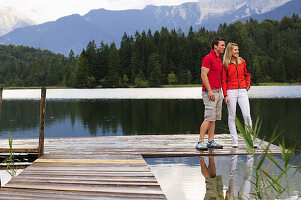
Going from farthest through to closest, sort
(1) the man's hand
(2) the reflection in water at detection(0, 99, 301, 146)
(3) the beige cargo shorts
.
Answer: (2) the reflection in water at detection(0, 99, 301, 146), (3) the beige cargo shorts, (1) the man's hand

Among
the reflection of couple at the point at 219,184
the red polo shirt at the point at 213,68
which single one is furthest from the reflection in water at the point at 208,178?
the red polo shirt at the point at 213,68

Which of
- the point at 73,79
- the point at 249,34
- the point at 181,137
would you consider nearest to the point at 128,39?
the point at 73,79

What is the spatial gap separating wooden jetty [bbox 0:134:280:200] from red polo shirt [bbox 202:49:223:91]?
1.35 meters

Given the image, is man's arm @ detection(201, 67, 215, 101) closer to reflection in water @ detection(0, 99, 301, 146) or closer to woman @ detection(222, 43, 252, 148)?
woman @ detection(222, 43, 252, 148)

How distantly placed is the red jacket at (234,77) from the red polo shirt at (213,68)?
1.01ft

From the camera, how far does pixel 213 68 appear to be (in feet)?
20.4

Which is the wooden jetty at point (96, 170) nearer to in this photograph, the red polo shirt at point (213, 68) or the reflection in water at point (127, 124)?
the red polo shirt at point (213, 68)

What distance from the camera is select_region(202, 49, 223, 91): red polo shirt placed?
616cm

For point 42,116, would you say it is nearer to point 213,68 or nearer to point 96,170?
point 96,170

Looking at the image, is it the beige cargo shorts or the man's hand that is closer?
the man's hand

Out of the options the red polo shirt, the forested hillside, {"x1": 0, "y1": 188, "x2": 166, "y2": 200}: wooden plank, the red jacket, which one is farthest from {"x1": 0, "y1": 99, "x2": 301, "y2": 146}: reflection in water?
the forested hillside

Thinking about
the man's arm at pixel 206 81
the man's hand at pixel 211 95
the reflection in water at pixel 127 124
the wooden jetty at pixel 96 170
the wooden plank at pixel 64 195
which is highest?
the man's arm at pixel 206 81

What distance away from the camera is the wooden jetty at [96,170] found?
12.4 ft

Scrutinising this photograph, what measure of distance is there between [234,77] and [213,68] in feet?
2.10
